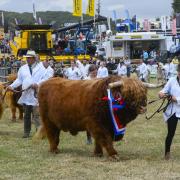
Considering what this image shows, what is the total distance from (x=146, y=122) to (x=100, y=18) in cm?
3067

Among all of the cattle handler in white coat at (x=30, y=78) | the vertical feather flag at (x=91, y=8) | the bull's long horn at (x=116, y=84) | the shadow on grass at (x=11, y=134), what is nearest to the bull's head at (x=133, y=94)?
the bull's long horn at (x=116, y=84)

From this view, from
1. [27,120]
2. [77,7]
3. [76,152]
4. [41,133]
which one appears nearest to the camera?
[76,152]

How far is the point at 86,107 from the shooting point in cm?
903

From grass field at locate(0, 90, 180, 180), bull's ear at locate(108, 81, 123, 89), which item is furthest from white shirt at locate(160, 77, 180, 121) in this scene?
bull's ear at locate(108, 81, 123, 89)

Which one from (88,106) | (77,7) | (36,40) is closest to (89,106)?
(88,106)

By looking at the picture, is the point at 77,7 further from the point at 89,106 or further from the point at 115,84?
the point at 115,84

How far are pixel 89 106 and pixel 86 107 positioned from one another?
0.25ft

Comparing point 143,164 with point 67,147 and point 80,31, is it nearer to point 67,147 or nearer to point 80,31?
point 67,147

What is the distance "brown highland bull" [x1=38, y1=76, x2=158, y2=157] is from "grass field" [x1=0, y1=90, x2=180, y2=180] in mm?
418

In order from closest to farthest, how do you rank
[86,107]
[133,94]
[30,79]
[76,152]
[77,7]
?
[133,94] < [86,107] < [76,152] < [30,79] < [77,7]

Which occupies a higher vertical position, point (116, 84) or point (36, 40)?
point (36, 40)

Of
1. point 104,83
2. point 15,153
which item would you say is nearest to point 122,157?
point 104,83

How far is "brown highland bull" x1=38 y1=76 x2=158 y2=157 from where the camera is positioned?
852 cm

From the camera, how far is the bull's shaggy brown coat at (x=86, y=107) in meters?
8.52
